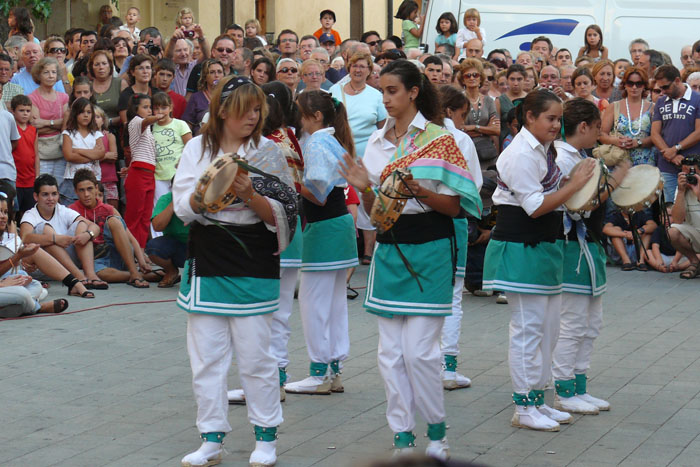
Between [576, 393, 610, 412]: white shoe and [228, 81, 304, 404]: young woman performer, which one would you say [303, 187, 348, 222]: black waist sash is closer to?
[228, 81, 304, 404]: young woman performer

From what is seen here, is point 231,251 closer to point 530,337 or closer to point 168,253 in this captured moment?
point 530,337

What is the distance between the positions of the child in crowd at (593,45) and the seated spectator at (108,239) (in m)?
7.36

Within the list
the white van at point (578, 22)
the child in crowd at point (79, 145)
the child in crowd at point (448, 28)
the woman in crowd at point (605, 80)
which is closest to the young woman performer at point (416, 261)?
the child in crowd at point (79, 145)

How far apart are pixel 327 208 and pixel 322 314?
636mm

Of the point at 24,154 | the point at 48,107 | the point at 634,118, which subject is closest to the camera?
the point at 24,154

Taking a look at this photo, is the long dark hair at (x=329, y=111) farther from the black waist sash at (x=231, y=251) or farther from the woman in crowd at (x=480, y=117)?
the woman in crowd at (x=480, y=117)

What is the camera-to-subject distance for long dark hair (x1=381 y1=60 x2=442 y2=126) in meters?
5.37

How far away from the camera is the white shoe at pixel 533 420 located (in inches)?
233

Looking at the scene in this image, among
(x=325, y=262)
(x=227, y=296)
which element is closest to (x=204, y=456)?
(x=227, y=296)

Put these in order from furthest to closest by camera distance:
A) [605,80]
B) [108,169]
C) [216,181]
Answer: [605,80] < [108,169] < [216,181]

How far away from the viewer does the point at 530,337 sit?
19.4ft

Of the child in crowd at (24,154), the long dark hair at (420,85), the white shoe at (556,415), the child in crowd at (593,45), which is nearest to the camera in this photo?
the long dark hair at (420,85)

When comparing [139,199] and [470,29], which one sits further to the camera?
[470,29]

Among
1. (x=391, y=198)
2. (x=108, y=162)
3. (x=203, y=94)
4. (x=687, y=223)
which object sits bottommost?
(x=687, y=223)
